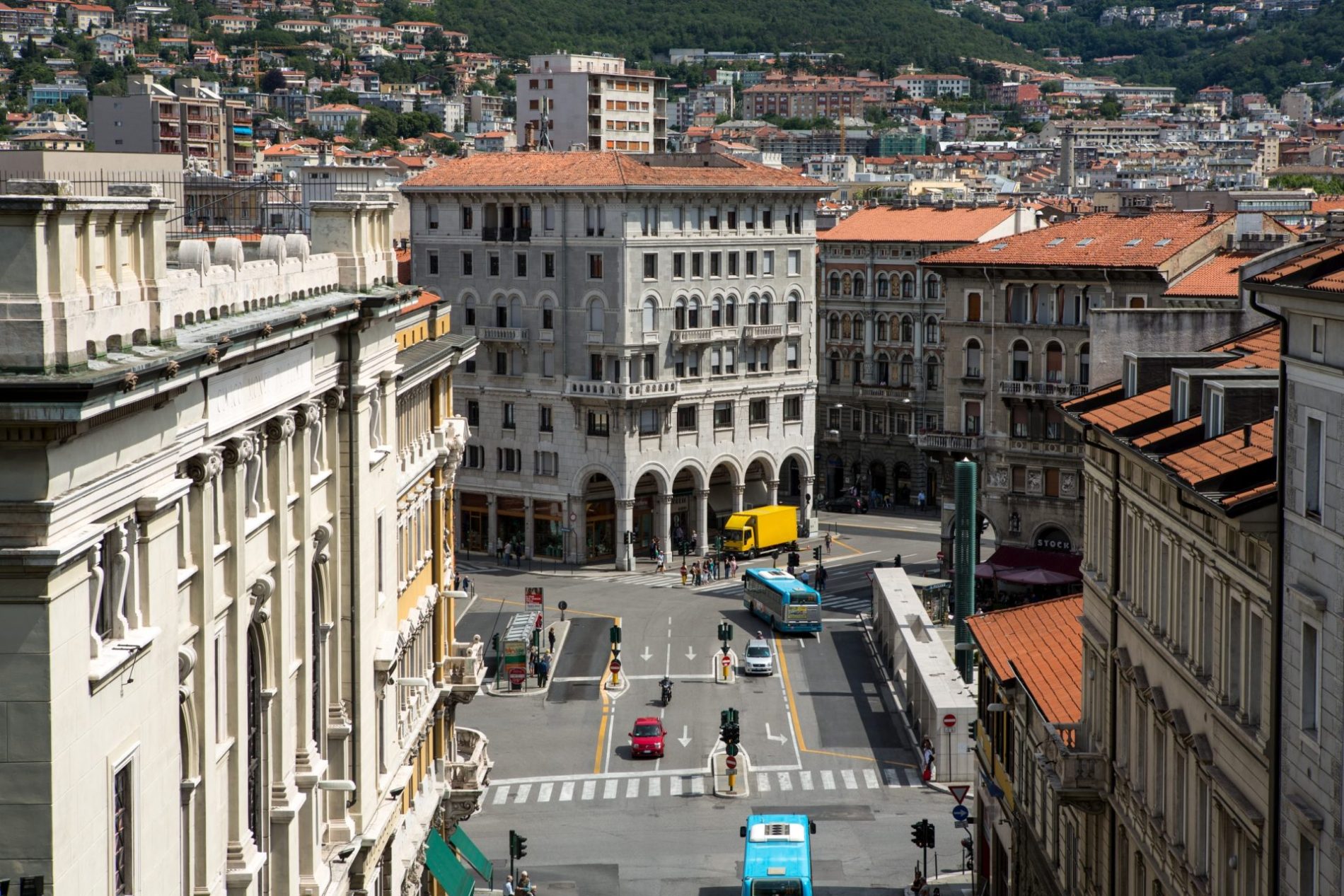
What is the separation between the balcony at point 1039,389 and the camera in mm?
92438

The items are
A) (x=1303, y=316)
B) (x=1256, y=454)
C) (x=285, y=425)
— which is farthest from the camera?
(x=285, y=425)

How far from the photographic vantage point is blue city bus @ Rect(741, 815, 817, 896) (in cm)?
5081

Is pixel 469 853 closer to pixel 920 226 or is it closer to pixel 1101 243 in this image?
pixel 1101 243

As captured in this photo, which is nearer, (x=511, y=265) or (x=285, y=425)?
(x=285, y=425)

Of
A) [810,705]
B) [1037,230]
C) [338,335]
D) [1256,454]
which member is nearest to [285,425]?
[338,335]

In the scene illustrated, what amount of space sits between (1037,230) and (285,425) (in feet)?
234

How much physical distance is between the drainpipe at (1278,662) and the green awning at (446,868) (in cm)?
2434

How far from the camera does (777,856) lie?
170 ft

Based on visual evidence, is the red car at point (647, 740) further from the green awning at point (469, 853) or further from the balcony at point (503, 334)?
the balcony at point (503, 334)

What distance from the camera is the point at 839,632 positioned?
291 feet

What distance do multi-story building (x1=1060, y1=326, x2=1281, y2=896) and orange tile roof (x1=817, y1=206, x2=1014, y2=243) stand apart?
81112 mm

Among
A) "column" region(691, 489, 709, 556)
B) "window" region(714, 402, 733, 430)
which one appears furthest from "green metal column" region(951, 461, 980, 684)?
"window" region(714, 402, 733, 430)

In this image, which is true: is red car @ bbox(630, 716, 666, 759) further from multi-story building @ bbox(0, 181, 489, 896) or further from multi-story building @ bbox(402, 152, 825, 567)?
multi-story building @ bbox(402, 152, 825, 567)

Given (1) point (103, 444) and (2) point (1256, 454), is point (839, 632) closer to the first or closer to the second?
(2) point (1256, 454)
